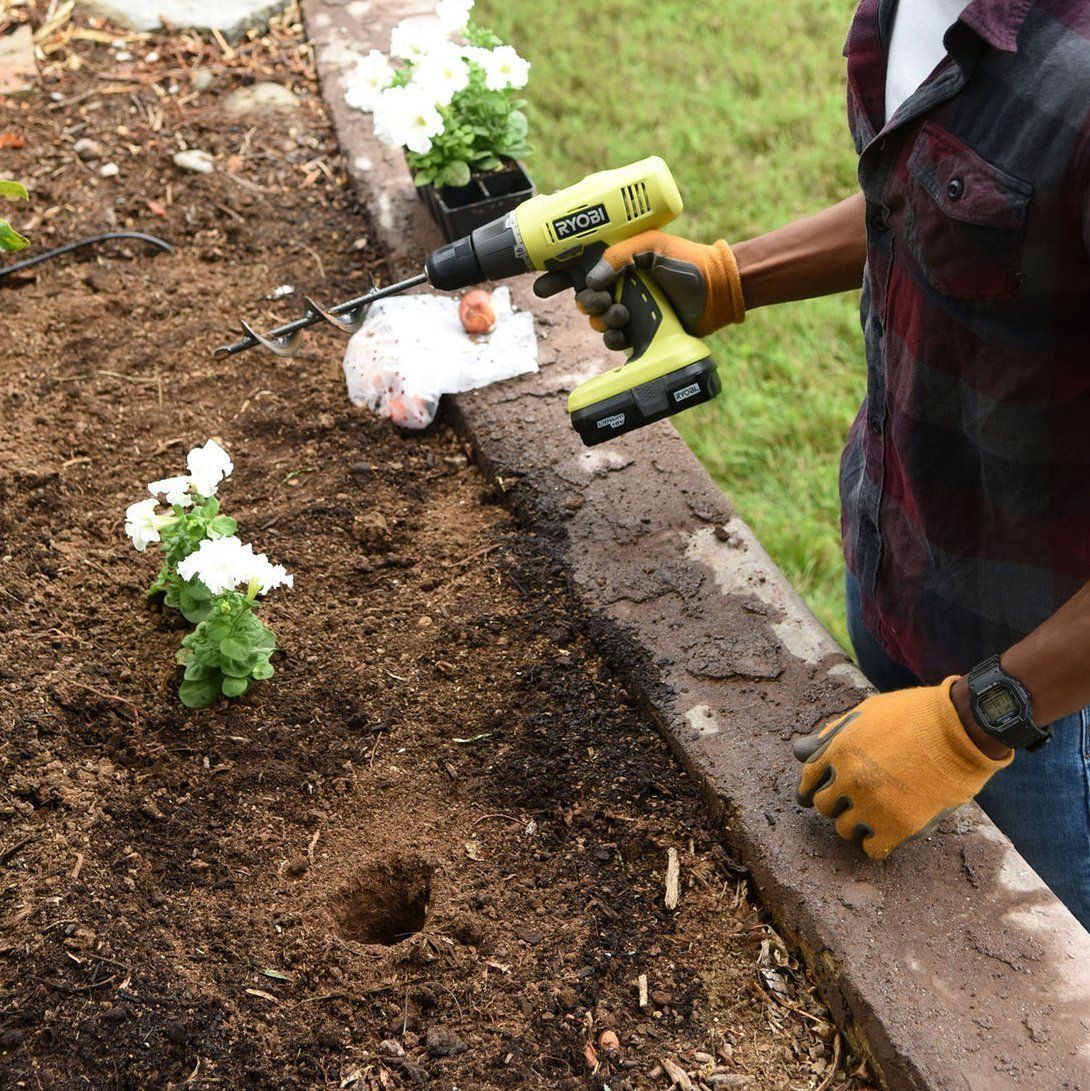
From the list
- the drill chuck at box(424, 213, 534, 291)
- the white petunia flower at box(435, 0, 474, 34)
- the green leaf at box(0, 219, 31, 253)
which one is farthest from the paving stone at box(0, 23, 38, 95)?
the drill chuck at box(424, 213, 534, 291)

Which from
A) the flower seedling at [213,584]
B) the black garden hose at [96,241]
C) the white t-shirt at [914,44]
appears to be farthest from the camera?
the black garden hose at [96,241]

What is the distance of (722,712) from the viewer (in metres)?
2.14

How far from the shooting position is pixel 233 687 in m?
2.21

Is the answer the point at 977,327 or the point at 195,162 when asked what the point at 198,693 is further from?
the point at 195,162

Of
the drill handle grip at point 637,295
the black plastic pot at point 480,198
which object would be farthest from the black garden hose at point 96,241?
the drill handle grip at point 637,295

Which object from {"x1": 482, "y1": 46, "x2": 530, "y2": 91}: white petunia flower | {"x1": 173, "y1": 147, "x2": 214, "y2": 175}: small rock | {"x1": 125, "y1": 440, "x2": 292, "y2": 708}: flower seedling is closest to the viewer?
{"x1": 125, "y1": 440, "x2": 292, "y2": 708}: flower seedling

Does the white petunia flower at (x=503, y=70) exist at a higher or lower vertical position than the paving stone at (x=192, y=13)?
higher

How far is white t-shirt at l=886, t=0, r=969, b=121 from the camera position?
65.0 inches

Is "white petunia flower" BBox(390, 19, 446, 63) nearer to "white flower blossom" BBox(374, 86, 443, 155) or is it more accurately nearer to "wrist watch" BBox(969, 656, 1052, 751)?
"white flower blossom" BBox(374, 86, 443, 155)

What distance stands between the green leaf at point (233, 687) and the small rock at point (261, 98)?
8.52 ft

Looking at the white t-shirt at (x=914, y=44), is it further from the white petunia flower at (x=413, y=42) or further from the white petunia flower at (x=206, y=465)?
the white petunia flower at (x=413, y=42)

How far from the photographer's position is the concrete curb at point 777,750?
169cm

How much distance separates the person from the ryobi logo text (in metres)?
0.50

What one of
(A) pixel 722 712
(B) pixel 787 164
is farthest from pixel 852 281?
(B) pixel 787 164
